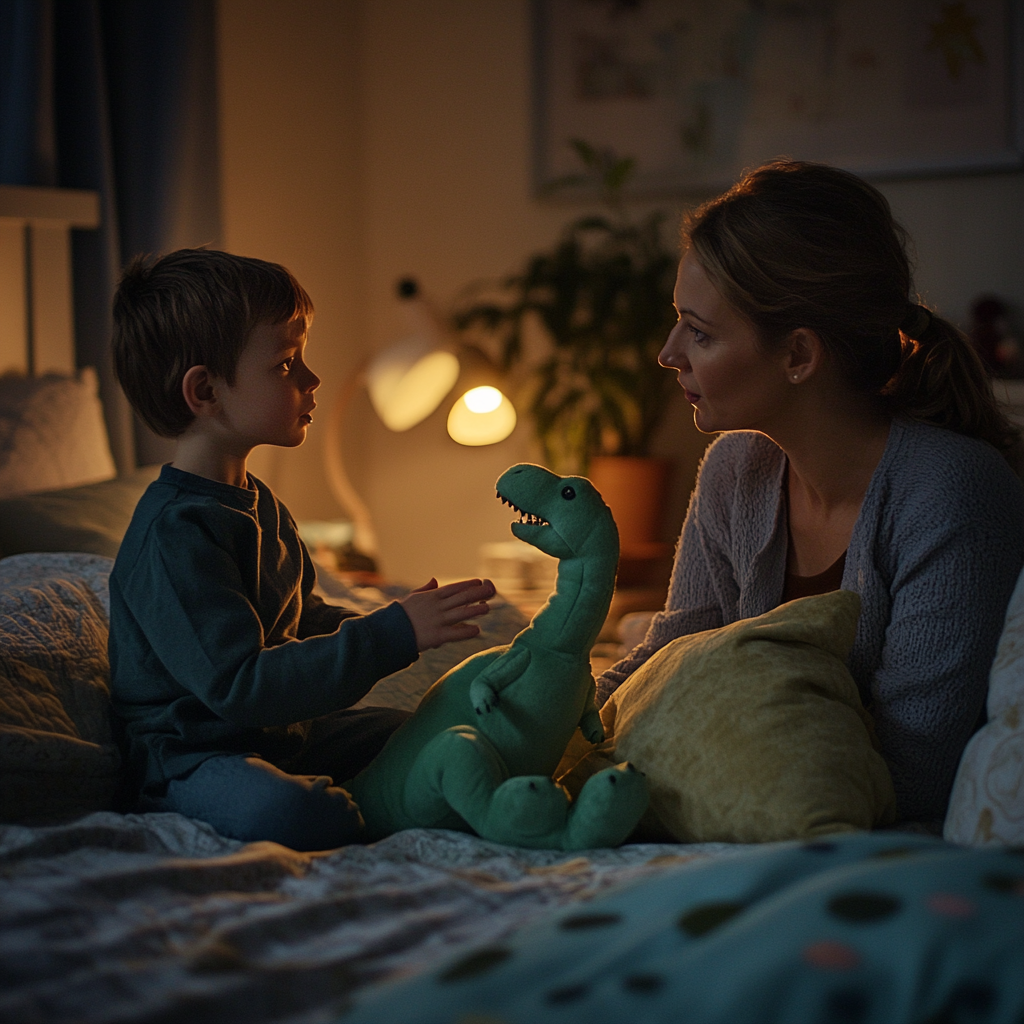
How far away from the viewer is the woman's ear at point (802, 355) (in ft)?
4.05

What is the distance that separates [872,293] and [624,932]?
84 cm

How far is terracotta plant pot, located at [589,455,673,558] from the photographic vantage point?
107 inches

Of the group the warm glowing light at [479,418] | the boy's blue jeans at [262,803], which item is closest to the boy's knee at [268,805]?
the boy's blue jeans at [262,803]

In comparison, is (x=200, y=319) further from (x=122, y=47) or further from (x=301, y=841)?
(x=122, y=47)

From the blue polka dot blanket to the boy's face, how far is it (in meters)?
0.65

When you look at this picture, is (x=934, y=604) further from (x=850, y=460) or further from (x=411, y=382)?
(x=411, y=382)

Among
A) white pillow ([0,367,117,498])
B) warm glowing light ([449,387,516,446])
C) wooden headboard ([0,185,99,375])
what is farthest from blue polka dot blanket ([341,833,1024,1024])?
wooden headboard ([0,185,99,375])

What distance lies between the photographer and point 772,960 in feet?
1.85

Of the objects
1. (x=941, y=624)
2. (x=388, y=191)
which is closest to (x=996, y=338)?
(x=941, y=624)

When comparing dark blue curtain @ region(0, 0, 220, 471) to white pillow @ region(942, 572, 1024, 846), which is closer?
white pillow @ region(942, 572, 1024, 846)

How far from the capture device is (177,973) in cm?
65

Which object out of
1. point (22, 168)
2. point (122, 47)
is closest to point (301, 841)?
point (22, 168)

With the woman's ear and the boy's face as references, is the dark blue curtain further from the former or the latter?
the woman's ear

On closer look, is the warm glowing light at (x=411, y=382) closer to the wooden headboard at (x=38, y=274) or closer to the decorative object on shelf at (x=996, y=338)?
the wooden headboard at (x=38, y=274)
